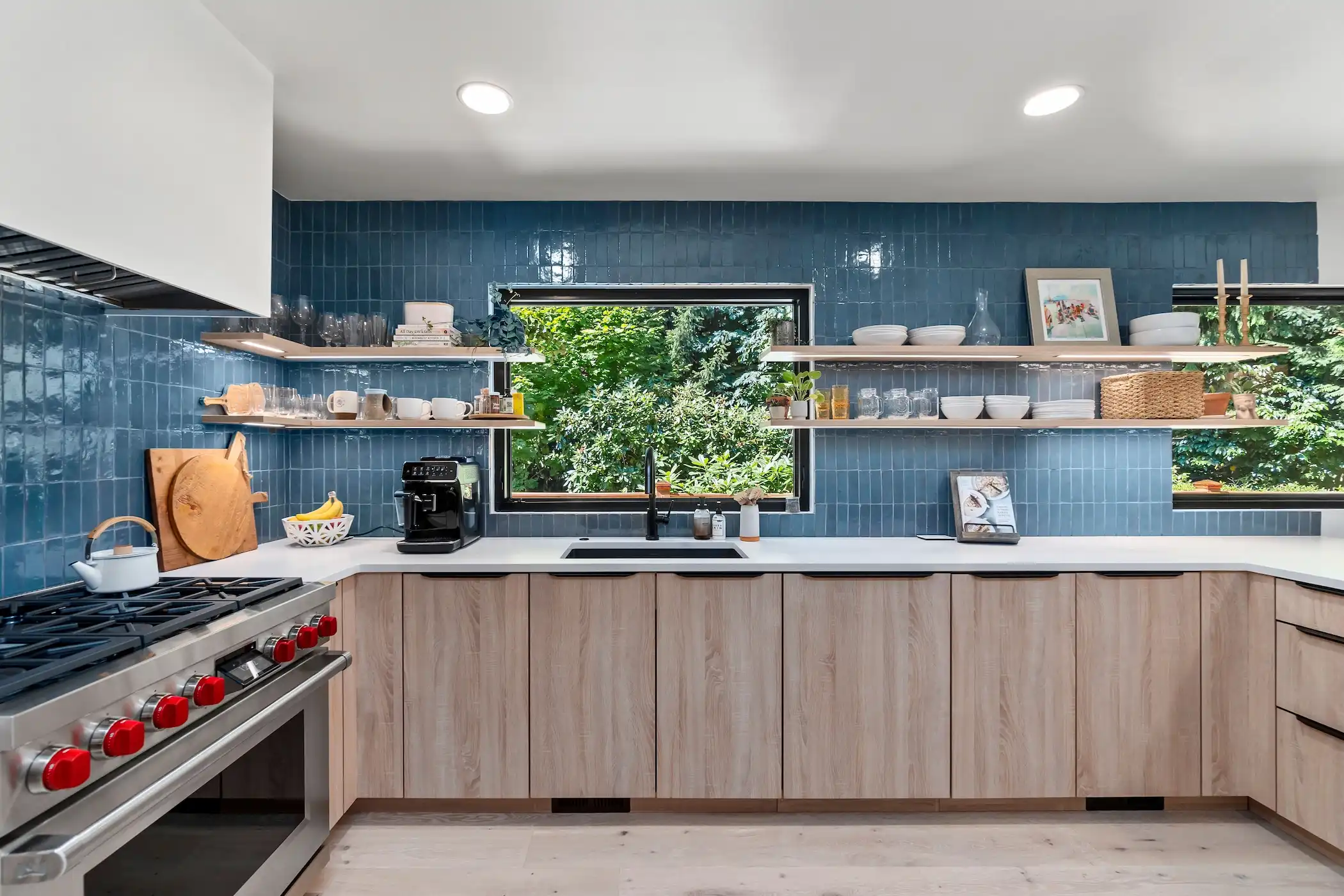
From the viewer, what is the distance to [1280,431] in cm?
304

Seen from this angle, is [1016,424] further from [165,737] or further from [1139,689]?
[165,737]

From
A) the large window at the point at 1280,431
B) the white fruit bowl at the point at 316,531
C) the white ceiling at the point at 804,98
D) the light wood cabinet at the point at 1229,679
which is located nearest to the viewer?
the white ceiling at the point at 804,98

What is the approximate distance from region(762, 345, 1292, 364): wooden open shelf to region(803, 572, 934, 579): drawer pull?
0.89 m

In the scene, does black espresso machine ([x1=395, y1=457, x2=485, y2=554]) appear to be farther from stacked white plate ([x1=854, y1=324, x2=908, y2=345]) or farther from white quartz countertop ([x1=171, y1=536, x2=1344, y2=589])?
stacked white plate ([x1=854, y1=324, x2=908, y2=345])

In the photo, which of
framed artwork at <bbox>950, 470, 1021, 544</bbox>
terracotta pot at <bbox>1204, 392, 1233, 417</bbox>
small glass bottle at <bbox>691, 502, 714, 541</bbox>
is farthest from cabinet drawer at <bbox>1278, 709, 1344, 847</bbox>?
small glass bottle at <bbox>691, 502, 714, 541</bbox>

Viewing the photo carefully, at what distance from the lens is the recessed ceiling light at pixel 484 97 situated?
78.4 inches

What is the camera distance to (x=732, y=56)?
1.86 meters

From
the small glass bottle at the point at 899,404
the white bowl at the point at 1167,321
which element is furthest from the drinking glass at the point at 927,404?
the white bowl at the point at 1167,321

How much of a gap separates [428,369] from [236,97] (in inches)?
51.2

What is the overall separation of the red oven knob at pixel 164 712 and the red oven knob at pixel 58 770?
15 cm

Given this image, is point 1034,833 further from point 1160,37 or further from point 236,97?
point 236,97

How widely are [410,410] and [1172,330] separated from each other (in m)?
3.10

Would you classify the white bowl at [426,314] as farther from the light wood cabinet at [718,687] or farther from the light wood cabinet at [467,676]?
the light wood cabinet at [718,687]

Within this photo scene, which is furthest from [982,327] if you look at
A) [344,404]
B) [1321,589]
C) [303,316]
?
[303,316]
